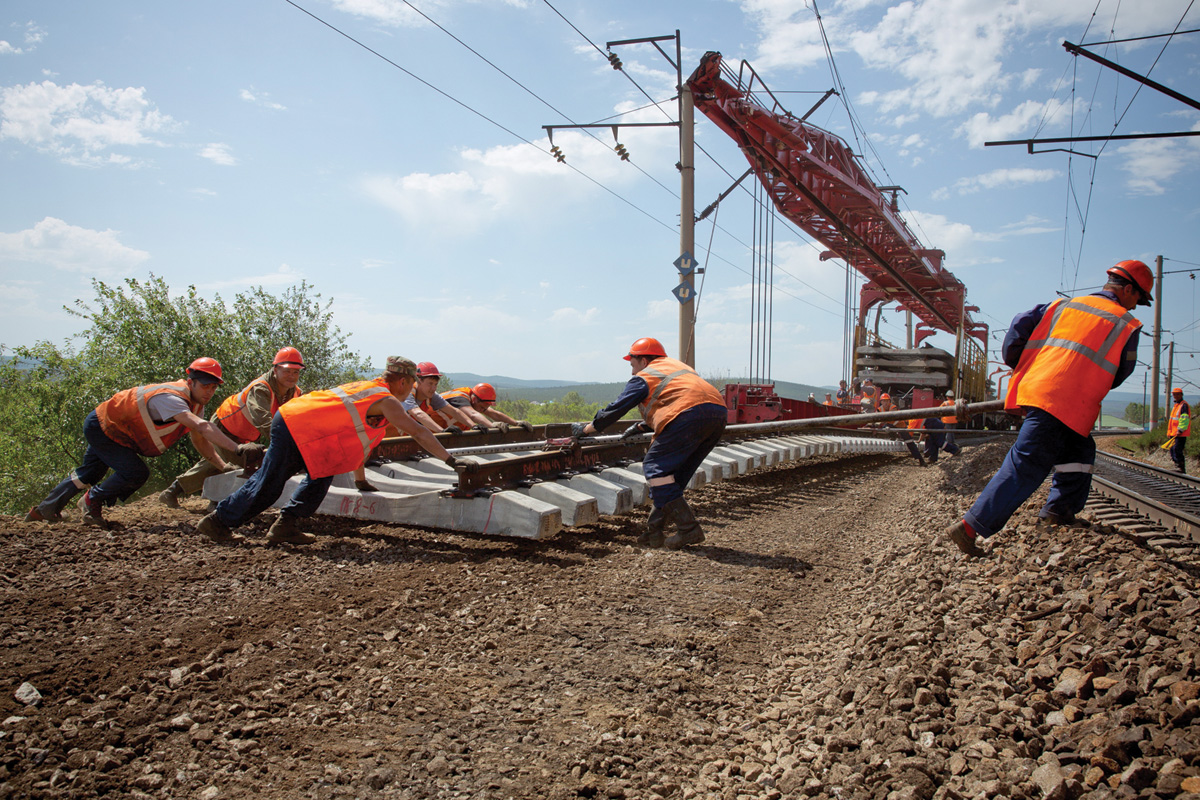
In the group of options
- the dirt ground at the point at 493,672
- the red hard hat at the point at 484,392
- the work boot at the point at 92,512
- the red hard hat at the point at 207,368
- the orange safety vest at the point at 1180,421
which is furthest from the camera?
the orange safety vest at the point at 1180,421

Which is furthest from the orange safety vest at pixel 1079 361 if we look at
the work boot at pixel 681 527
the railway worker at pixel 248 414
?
the railway worker at pixel 248 414

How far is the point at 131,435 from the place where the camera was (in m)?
5.35

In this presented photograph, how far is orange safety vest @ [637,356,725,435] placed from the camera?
502 cm

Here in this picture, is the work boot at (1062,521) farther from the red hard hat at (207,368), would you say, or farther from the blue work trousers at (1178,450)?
Result: the blue work trousers at (1178,450)

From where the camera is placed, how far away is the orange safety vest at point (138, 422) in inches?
206

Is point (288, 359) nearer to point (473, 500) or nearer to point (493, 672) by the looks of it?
point (473, 500)

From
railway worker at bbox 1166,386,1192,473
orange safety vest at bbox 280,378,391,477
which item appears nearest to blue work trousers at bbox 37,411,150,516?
orange safety vest at bbox 280,378,391,477

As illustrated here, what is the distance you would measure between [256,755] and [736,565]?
3035mm

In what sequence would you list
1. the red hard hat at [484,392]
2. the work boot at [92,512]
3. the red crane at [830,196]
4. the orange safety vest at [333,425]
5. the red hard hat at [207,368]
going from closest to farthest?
the orange safety vest at [333,425]
the work boot at [92,512]
the red hard hat at [207,368]
the red hard hat at [484,392]
the red crane at [830,196]

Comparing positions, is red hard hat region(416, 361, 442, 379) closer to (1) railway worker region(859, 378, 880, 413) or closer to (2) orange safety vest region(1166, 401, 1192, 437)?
(1) railway worker region(859, 378, 880, 413)

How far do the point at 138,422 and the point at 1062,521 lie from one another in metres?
6.39

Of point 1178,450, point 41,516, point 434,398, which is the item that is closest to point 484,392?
point 434,398

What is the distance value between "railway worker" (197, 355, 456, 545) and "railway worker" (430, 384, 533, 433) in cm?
288

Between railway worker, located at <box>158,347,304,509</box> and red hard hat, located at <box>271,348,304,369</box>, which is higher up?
red hard hat, located at <box>271,348,304,369</box>
